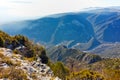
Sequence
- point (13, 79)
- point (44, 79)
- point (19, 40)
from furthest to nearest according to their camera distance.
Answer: point (19, 40)
point (44, 79)
point (13, 79)

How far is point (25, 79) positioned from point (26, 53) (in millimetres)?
65276

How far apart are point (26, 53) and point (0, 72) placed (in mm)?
64512

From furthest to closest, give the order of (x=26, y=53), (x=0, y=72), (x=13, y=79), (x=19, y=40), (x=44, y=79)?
(x=19, y=40) < (x=26, y=53) < (x=44, y=79) < (x=0, y=72) < (x=13, y=79)

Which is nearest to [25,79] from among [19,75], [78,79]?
[19,75]

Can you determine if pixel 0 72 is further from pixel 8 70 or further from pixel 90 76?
pixel 90 76

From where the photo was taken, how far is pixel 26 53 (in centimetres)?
10712

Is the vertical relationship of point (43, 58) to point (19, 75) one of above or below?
below

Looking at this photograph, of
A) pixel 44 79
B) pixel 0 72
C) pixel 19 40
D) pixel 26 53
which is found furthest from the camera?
pixel 19 40

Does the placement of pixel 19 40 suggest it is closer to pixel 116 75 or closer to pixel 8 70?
pixel 116 75

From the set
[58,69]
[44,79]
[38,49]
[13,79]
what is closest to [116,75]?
[58,69]

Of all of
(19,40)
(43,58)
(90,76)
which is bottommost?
(90,76)

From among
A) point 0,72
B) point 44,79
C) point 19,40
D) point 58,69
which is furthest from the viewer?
point 58,69

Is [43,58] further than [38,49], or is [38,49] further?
[38,49]

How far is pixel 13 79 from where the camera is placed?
40.1 metres
